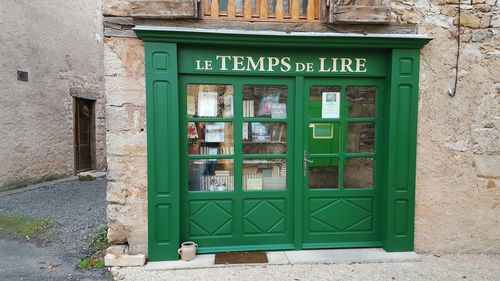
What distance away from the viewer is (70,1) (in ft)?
26.2

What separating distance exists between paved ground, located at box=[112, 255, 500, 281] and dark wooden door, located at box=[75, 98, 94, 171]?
6326mm

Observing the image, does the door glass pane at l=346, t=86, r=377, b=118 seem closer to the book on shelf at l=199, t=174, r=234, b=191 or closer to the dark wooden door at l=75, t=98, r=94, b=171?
the book on shelf at l=199, t=174, r=234, b=191

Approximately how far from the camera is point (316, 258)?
3.51 m

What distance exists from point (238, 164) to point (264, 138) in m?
0.41

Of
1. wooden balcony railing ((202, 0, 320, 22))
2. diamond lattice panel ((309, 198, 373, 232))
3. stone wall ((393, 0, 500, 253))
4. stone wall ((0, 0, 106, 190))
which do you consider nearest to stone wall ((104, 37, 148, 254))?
wooden balcony railing ((202, 0, 320, 22))

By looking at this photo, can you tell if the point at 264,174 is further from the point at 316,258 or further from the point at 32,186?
the point at 32,186

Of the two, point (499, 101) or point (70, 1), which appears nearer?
point (499, 101)

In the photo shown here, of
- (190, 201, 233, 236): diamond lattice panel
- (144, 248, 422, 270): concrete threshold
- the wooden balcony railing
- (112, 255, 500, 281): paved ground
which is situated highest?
the wooden balcony railing

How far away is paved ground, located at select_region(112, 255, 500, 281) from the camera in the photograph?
3.13 meters

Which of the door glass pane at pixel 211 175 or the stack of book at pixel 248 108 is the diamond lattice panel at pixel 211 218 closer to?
the door glass pane at pixel 211 175

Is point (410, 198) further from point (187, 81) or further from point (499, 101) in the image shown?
point (187, 81)

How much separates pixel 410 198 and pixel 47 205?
18.1 feet

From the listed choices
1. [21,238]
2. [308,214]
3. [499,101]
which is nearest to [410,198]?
[308,214]

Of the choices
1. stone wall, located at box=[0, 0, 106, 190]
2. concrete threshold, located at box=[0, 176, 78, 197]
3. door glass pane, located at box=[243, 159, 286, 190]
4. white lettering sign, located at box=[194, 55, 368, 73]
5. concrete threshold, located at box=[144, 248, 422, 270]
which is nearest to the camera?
concrete threshold, located at box=[144, 248, 422, 270]
